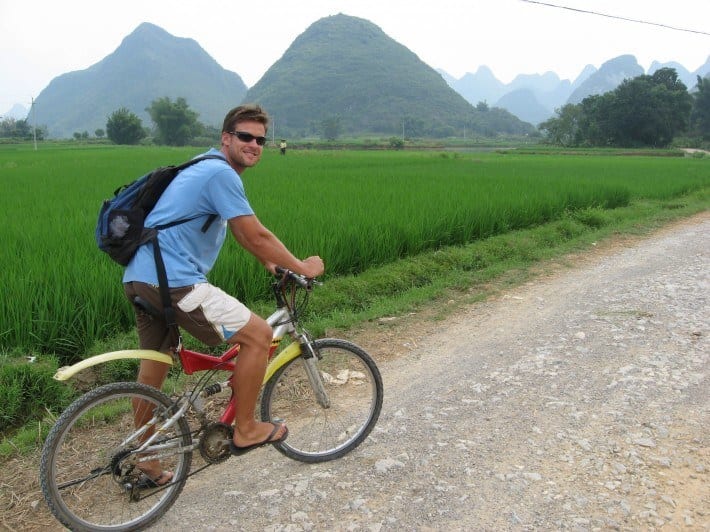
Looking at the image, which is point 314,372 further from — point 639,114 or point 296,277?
point 639,114

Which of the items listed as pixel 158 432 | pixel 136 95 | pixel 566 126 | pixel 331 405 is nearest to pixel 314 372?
pixel 331 405

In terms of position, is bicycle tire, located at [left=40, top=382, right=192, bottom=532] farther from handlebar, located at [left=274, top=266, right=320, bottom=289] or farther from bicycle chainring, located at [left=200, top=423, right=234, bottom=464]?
handlebar, located at [left=274, top=266, right=320, bottom=289]

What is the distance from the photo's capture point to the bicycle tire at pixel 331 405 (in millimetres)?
2588

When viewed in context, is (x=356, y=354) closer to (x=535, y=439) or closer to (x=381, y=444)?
(x=381, y=444)

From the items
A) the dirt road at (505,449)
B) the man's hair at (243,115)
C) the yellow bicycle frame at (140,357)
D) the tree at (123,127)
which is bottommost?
the dirt road at (505,449)

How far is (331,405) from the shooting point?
2.81 meters

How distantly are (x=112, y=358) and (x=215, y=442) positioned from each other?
567 mm

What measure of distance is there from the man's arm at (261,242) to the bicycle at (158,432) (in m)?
0.16

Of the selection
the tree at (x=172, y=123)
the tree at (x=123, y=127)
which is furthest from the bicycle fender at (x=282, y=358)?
the tree at (x=172, y=123)

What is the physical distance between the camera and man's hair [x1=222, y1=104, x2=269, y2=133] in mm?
2135

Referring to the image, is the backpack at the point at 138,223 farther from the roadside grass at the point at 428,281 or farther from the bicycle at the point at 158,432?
the roadside grass at the point at 428,281

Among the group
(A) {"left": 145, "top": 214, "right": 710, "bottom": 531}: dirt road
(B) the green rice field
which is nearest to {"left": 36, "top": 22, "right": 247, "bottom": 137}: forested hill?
(B) the green rice field

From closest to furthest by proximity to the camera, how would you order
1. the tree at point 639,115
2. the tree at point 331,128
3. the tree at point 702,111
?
the tree at point 639,115, the tree at point 702,111, the tree at point 331,128

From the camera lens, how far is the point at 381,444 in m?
2.77
